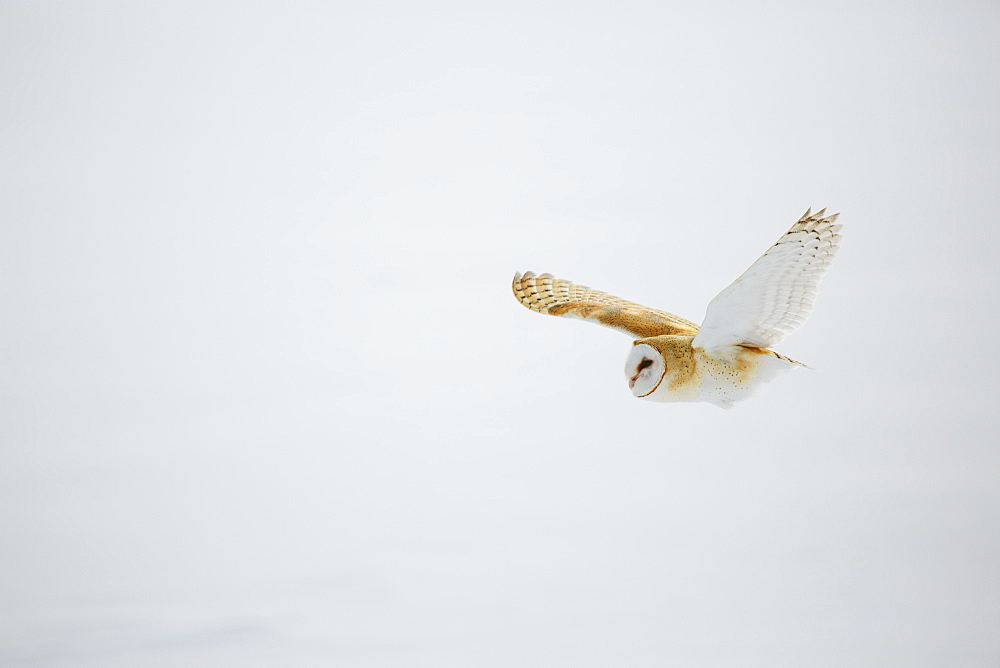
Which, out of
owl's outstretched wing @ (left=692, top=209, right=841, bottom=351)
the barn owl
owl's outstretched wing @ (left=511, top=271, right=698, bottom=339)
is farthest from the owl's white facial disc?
owl's outstretched wing @ (left=511, top=271, right=698, bottom=339)

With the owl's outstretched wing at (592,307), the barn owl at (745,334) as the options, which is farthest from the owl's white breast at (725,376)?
the owl's outstretched wing at (592,307)

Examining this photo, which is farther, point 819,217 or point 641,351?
point 641,351

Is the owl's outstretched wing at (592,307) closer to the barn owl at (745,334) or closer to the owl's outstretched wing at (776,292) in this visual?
the barn owl at (745,334)

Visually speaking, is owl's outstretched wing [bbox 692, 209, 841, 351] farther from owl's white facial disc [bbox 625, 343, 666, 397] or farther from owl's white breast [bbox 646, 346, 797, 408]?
owl's white facial disc [bbox 625, 343, 666, 397]

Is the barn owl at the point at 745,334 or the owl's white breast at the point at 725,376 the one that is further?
the owl's white breast at the point at 725,376

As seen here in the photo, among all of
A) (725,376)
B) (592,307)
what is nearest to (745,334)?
(725,376)

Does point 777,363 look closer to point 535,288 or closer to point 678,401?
point 678,401

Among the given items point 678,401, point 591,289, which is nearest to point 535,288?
point 591,289
